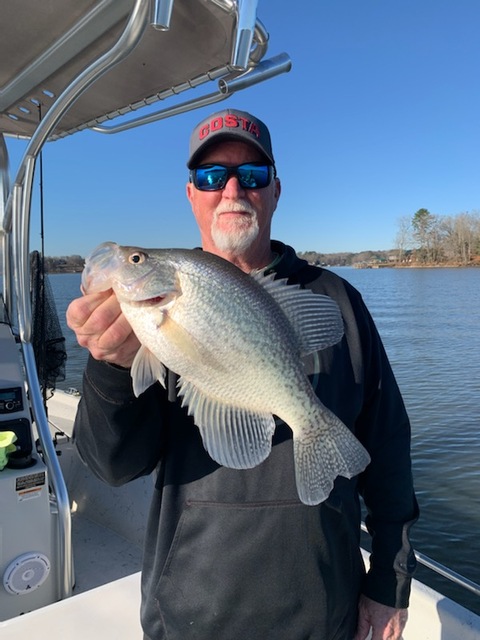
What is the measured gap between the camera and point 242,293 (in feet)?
5.02

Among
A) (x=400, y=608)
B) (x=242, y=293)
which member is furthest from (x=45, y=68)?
(x=400, y=608)

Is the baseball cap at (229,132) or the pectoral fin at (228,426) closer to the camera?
the pectoral fin at (228,426)

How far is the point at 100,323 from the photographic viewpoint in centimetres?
147

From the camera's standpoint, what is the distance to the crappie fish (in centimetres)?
148

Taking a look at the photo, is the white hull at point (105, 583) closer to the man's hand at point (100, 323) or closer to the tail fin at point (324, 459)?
the tail fin at point (324, 459)

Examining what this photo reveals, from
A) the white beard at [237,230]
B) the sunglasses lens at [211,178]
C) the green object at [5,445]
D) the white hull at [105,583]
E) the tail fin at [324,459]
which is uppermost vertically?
the sunglasses lens at [211,178]

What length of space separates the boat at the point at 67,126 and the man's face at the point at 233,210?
2.49ft

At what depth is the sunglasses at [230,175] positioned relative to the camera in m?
2.05

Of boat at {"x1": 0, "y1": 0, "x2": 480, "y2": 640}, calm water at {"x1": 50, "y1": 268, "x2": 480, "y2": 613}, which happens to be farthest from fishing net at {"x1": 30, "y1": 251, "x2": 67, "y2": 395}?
calm water at {"x1": 50, "y1": 268, "x2": 480, "y2": 613}

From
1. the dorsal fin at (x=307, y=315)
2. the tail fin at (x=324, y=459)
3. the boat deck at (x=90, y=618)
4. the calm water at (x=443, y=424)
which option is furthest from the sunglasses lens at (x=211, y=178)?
the boat deck at (x=90, y=618)

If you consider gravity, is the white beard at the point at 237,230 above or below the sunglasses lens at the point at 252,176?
below

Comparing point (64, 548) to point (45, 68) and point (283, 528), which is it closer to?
point (283, 528)

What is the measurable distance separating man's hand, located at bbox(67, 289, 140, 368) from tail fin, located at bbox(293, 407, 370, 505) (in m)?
0.67

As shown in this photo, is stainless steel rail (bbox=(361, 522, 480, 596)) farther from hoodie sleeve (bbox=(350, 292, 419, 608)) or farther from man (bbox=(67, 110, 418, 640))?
man (bbox=(67, 110, 418, 640))
